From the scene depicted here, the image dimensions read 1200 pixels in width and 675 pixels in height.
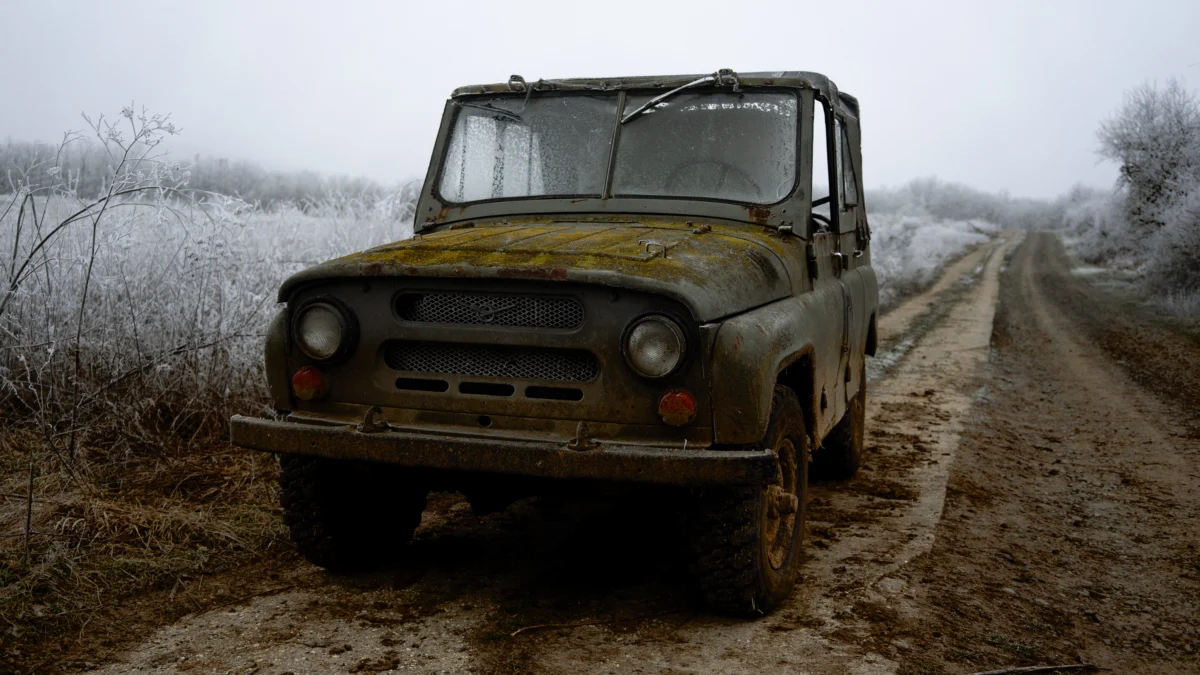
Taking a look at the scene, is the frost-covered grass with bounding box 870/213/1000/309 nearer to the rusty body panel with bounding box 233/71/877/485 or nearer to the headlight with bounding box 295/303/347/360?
the rusty body panel with bounding box 233/71/877/485

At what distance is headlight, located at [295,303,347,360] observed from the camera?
11.9 feet

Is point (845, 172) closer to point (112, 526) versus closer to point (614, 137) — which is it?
point (614, 137)

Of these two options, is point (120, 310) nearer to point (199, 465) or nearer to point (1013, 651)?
point (199, 465)

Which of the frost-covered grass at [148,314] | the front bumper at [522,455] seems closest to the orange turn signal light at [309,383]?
the front bumper at [522,455]

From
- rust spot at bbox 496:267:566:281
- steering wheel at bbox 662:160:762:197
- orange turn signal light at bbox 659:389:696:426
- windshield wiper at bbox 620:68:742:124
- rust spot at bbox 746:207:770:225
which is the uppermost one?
windshield wiper at bbox 620:68:742:124

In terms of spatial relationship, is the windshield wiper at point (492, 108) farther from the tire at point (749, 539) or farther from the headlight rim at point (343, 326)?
the tire at point (749, 539)

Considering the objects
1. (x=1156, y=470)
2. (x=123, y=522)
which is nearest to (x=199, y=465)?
(x=123, y=522)

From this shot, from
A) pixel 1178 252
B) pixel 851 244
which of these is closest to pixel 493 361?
pixel 851 244

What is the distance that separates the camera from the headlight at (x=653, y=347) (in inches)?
130

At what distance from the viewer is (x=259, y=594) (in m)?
3.95

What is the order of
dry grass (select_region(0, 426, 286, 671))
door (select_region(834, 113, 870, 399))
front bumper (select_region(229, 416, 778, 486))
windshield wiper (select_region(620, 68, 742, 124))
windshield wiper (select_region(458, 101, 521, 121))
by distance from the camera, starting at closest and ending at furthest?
1. front bumper (select_region(229, 416, 778, 486))
2. dry grass (select_region(0, 426, 286, 671))
3. windshield wiper (select_region(620, 68, 742, 124))
4. windshield wiper (select_region(458, 101, 521, 121))
5. door (select_region(834, 113, 870, 399))

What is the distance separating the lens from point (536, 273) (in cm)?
337

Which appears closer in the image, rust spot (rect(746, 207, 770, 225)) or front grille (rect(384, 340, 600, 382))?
front grille (rect(384, 340, 600, 382))

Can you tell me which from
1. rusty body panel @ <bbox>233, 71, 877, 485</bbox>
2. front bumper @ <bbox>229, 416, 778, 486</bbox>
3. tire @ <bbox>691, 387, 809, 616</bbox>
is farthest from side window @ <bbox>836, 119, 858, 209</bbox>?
front bumper @ <bbox>229, 416, 778, 486</bbox>
